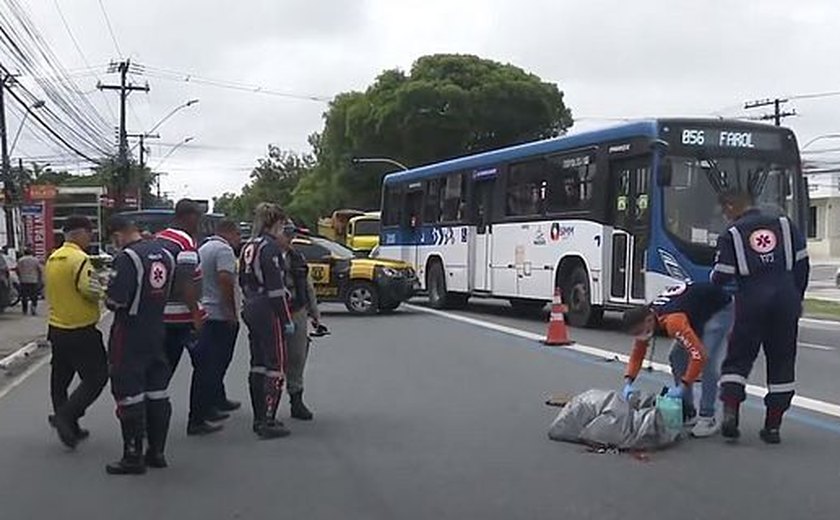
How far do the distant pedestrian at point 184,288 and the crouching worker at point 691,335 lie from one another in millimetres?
3349

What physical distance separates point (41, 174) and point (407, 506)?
312 ft

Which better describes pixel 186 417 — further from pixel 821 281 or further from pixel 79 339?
pixel 821 281

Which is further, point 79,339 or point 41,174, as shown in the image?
point 41,174

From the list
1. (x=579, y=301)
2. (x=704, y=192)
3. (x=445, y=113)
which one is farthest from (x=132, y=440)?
(x=445, y=113)

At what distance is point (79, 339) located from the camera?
344 inches

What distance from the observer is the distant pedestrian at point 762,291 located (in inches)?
333

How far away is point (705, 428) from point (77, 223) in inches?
199

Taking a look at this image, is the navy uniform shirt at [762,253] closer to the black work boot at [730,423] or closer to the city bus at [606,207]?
the black work boot at [730,423]

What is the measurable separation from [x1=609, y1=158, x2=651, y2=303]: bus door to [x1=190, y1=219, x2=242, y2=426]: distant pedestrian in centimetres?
936

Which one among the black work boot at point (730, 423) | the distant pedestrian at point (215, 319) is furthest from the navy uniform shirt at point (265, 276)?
the black work boot at point (730, 423)

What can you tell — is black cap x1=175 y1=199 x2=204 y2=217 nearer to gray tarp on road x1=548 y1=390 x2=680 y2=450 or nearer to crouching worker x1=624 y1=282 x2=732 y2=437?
gray tarp on road x1=548 y1=390 x2=680 y2=450

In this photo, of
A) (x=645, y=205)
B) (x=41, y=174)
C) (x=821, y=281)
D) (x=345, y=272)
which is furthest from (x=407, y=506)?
(x=41, y=174)

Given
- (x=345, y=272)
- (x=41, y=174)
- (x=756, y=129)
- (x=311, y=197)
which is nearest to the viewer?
(x=756, y=129)

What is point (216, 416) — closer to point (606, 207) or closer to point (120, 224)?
point (120, 224)
